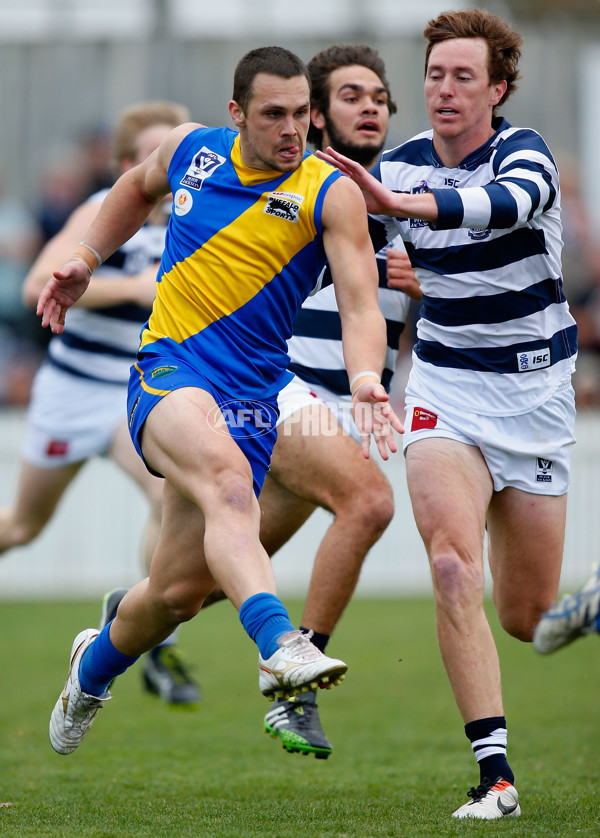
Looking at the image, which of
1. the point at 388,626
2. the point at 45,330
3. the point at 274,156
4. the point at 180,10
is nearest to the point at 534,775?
the point at 274,156

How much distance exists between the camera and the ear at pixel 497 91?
4836mm

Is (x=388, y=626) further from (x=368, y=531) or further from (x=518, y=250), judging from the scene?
(x=518, y=250)

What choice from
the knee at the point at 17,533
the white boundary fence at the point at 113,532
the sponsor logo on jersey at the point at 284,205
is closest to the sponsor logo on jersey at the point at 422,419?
the sponsor logo on jersey at the point at 284,205

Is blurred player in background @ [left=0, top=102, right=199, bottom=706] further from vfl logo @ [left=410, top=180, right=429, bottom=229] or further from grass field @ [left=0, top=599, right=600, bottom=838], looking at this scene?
vfl logo @ [left=410, top=180, right=429, bottom=229]

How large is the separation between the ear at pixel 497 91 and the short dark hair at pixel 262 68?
2.75 ft

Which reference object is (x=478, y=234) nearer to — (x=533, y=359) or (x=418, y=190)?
(x=418, y=190)

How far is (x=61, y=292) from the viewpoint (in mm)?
4891

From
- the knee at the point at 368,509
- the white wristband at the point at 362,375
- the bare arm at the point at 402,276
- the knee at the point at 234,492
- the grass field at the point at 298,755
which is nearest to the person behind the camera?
the knee at the point at 234,492

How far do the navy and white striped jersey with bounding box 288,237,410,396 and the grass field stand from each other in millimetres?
1784

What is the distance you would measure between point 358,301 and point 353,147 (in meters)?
1.69

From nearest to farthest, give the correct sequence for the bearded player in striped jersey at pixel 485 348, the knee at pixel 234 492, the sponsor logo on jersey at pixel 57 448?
the knee at pixel 234 492 < the bearded player in striped jersey at pixel 485 348 < the sponsor logo on jersey at pixel 57 448

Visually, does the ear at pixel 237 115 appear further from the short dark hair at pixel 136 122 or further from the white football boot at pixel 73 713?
the short dark hair at pixel 136 122

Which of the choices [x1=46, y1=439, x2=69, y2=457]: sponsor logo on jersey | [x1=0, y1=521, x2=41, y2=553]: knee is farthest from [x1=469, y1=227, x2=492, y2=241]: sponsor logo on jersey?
[x1=0, y1=521, x2=41, y2=553]: knee

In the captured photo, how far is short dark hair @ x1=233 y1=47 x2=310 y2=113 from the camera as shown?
14.3 feet
